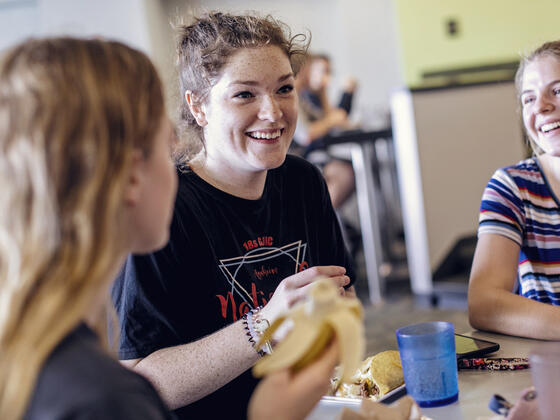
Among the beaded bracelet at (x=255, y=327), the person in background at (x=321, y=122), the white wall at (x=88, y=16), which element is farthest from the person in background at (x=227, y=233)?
the white wall at (x=88, y=16)

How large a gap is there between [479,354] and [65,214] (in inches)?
27.0

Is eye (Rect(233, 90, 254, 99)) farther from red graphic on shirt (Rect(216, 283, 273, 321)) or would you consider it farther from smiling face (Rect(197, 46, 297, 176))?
red graphic on shirt (Rect(216, 283, 273, 321))

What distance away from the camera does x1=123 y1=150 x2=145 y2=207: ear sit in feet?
2.04

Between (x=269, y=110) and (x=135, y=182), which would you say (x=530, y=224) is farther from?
(x=135, y=182)

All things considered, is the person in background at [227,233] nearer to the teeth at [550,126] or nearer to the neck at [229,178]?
the neck at [229,178]

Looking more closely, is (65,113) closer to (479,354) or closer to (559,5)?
(479,354)

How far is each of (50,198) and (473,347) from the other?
2.31 ft

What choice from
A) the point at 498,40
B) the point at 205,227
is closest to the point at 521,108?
the point at 205,227

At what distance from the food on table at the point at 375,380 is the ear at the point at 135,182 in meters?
0.42

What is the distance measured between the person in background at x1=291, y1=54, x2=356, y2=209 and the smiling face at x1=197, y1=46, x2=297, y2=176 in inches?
98.5

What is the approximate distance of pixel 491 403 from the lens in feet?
2.47

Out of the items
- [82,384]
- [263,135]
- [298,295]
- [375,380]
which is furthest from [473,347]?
[82,384]

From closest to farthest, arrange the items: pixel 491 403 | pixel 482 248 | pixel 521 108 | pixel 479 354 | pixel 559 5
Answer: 1. pixel 491 403
2. pixel 479 354
3. pixel 482 248
4. pixel 521 108
5. pixel 559 5

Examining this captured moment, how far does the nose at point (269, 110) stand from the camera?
3.96ft
